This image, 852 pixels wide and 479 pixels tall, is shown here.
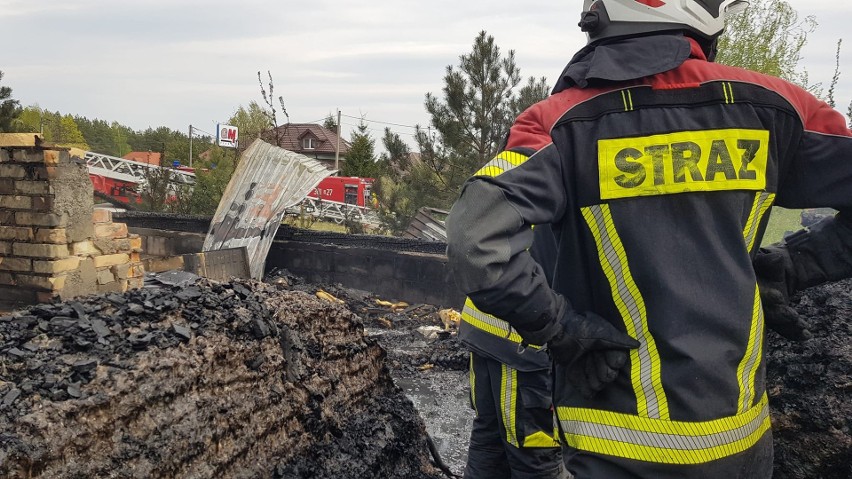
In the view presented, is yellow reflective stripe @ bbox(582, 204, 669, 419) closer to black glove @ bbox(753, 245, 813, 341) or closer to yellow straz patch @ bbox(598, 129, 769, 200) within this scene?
yellow straz patch @ bbox(598, 129, 769, 200)

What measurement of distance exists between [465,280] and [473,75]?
12.1 metres

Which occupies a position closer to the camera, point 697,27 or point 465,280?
point 465,280

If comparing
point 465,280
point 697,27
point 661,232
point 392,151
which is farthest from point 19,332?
point 392,151

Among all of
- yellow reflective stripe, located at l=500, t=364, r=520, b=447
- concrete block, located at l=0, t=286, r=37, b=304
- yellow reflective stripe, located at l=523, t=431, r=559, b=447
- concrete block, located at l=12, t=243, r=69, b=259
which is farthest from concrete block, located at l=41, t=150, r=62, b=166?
yellow reflective stripe, located at l=523, t=431, r=559, b=447

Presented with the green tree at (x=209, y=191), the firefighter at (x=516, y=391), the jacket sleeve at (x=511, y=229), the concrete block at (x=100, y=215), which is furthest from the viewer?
the green tree at (x=209, y=191)

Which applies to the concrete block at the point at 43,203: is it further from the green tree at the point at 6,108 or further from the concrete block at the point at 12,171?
the green tree at the point at 6,108

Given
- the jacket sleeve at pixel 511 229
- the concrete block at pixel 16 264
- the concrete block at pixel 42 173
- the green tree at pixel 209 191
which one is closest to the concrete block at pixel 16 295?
the concrete block at pixel 16 264

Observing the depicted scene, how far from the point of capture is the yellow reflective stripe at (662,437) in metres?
1.63

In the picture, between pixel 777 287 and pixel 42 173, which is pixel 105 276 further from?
pixel 777 287

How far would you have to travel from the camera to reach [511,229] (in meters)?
1.58

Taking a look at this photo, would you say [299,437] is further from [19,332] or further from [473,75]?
[473,75]

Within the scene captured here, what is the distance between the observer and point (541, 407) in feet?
9.43

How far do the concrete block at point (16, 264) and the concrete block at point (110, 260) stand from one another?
0.41 metres

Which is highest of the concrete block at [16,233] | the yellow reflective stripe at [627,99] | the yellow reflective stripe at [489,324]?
the yellow reflective stripe at [627,99]
